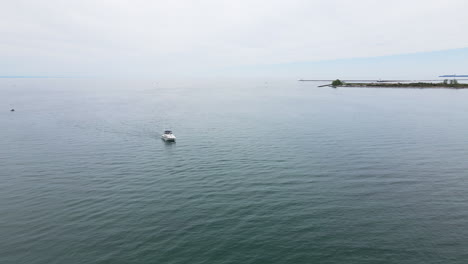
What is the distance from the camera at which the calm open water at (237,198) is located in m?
32.9

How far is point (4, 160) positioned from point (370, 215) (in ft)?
274

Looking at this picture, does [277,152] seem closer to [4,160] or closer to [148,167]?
[148,167]

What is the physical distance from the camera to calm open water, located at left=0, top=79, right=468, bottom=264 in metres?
32.9

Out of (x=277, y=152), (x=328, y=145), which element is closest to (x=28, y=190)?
(x=277, y=152)

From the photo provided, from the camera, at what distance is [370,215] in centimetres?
4019

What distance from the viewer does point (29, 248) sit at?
33406 millimetres

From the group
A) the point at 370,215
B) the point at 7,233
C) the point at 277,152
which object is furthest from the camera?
the point at 277,152

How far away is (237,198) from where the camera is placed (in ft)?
152

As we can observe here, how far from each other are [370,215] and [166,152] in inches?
2057

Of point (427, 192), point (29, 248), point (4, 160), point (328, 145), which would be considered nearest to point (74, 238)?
point (29, 248)

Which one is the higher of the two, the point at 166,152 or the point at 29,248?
the point at 166,152

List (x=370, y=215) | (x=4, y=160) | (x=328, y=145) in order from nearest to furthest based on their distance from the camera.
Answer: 1. (x=370, y=215)
2. (x=4, y=160)
3. (x=328, y=145)

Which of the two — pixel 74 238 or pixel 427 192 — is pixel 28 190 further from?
pixel 427 192

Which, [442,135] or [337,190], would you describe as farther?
[442,135]
